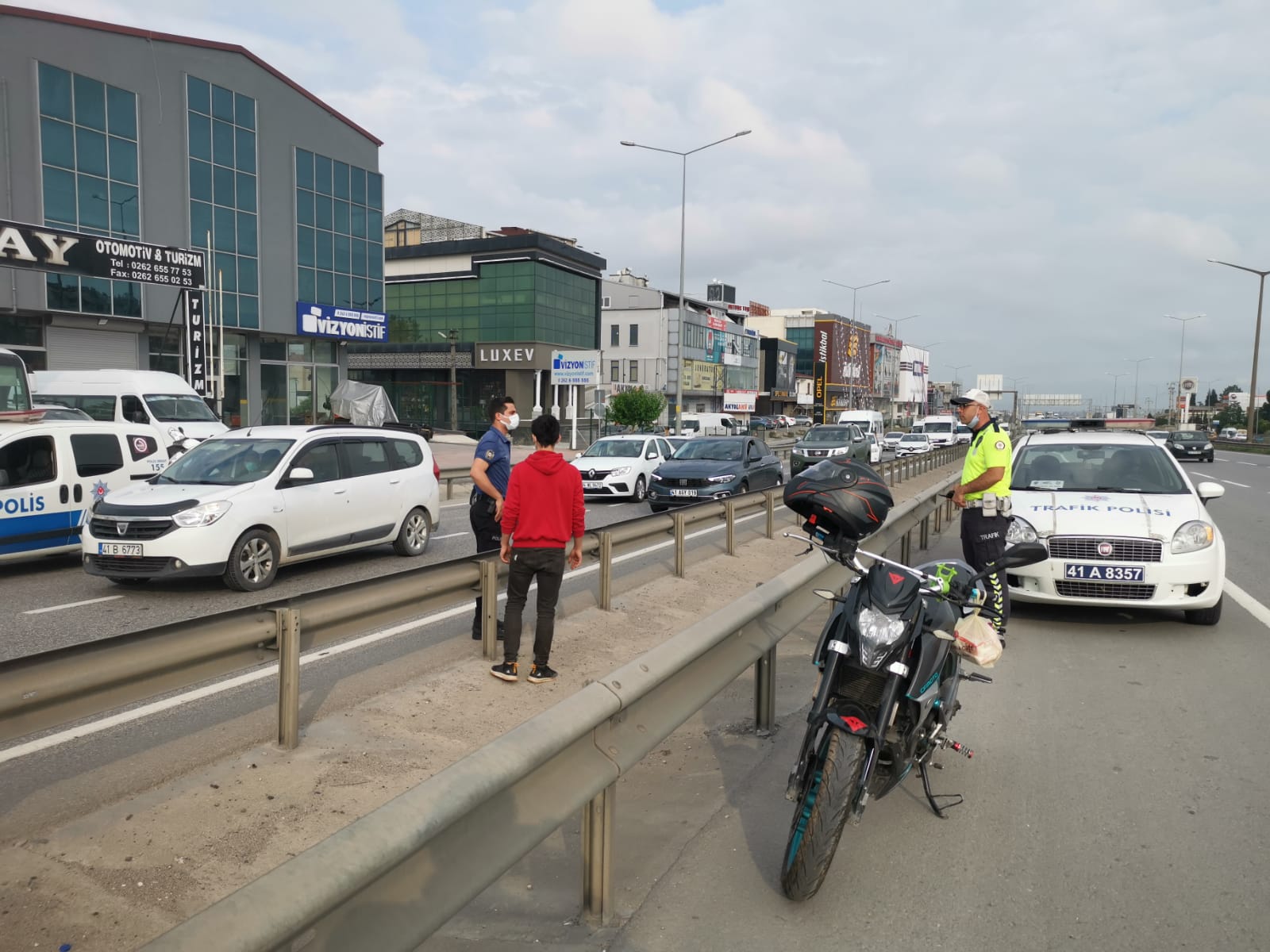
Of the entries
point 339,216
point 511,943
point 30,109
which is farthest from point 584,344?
point 511,943

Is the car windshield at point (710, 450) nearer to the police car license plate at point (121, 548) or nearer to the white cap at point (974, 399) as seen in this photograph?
the white cap at point (974, 399)

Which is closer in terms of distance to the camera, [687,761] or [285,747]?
[285,747]

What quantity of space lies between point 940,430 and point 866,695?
170 ft

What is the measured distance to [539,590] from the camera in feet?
19.9

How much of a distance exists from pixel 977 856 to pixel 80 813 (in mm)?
3792

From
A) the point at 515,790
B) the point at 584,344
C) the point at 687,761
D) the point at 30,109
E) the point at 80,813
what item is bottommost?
the point at 687,761

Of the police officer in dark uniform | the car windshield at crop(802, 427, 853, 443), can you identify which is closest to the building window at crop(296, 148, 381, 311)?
the car windshield at crop(802, 427, 853, 443)

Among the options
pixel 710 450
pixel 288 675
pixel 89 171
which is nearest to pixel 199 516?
pixel 288 675

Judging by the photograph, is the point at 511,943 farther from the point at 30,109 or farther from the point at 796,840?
the point at 30,109

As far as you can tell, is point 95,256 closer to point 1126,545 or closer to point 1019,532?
point 1019,532

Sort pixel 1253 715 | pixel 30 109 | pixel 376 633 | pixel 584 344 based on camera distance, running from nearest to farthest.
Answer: pixel 1253 715
pixel 376 633
pixel 30 109
pixel 584 344

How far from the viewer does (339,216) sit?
43188mm

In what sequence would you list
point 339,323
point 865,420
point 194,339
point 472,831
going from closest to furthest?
Result: point 472,831 < point 194,339 < point 339,323 < point 865,420

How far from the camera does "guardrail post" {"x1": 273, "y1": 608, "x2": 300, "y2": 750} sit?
14.9 ft
